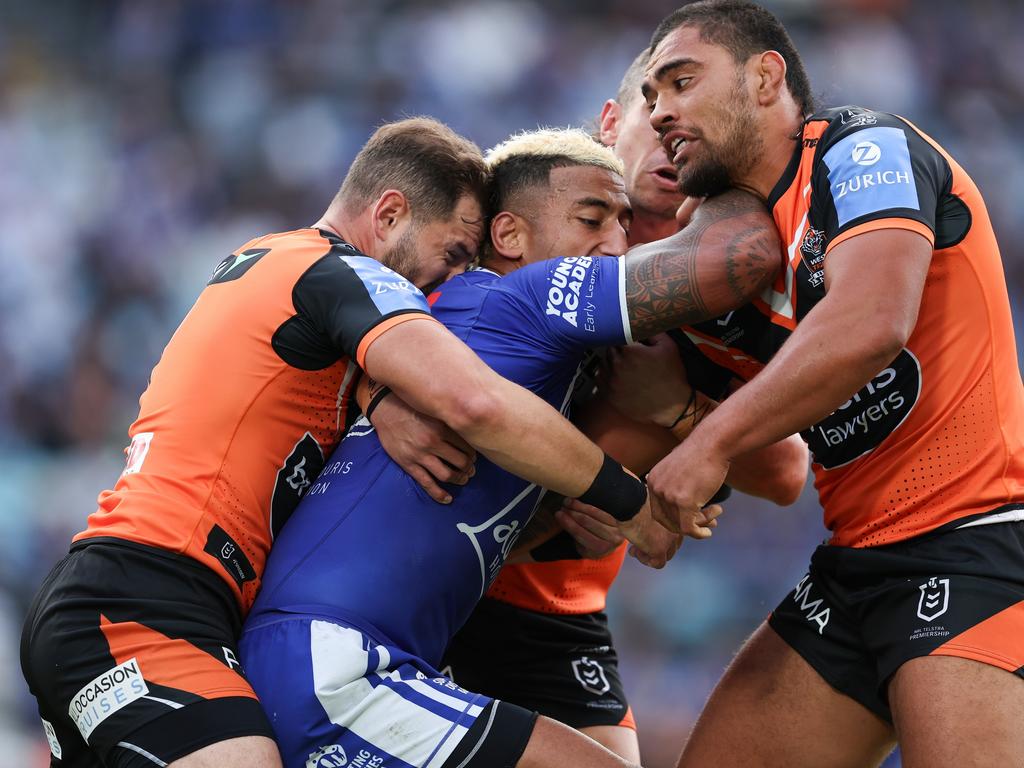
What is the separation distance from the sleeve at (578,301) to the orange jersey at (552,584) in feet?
4.74

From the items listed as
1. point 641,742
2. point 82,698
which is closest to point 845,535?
point 82,698

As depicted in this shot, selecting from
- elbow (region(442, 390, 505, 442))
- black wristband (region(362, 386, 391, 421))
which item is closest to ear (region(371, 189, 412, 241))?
black wristband (region(362, 386, 391, 421))

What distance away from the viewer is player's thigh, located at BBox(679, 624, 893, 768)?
13.0 feet

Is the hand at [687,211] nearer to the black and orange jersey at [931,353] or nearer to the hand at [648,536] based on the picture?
the black and orange jersey at [931,353]

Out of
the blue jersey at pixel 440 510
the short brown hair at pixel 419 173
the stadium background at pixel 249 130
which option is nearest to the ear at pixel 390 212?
the short brown hair at pixel 419 173

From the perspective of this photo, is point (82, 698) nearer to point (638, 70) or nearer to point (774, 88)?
point (774, 88)

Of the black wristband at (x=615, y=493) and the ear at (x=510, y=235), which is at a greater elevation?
the ear at (x=510, y=235)

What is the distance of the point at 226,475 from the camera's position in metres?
3.62

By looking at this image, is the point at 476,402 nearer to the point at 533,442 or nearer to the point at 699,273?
the point at 533,442

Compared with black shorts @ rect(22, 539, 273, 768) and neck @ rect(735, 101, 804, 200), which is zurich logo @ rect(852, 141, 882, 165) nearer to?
neck @ rect(735, 101, 804, 200)

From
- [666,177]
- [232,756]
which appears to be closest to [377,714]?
[232,756]

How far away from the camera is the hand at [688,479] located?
3.52 metres

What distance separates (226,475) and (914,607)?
2055mm

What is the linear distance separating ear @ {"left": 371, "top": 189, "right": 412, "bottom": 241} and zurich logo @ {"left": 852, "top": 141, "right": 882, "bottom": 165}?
146 centimetres
